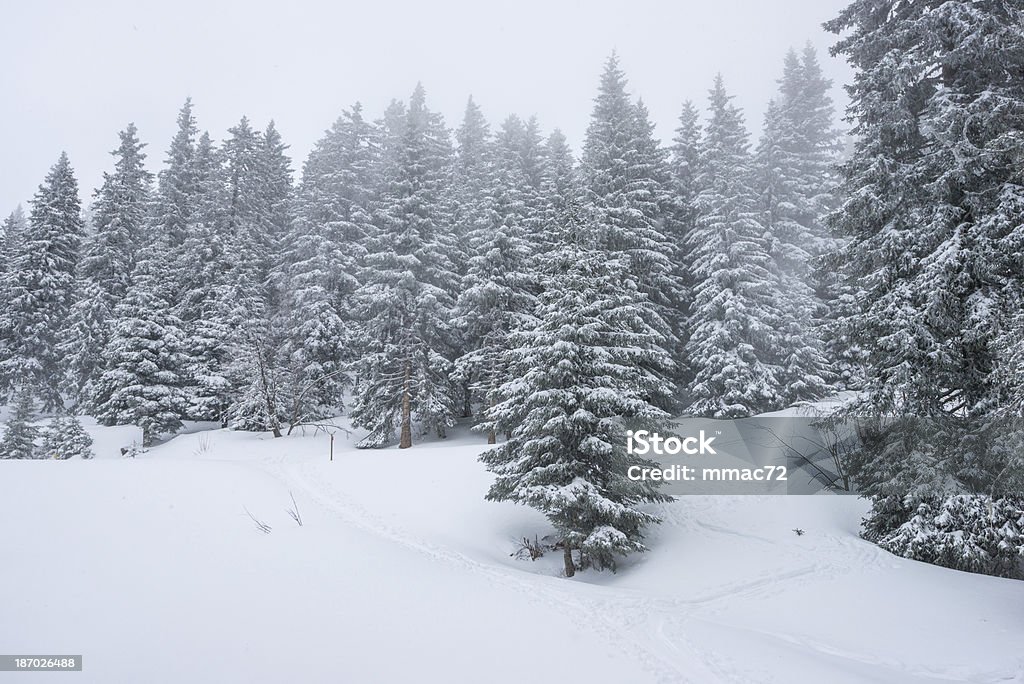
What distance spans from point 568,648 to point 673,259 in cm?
1804

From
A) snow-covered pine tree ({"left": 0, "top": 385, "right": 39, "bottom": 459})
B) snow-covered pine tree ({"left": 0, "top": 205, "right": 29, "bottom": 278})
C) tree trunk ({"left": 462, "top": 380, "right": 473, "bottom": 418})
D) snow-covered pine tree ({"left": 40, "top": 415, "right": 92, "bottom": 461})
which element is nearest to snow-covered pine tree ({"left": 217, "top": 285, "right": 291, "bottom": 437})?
snow-covered pine tree ({"left": 40, "top": 415, "right": 92, "bottom": 461})

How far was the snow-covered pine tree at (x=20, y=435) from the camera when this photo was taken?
68.3 feet

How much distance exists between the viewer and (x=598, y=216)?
62.3 feet

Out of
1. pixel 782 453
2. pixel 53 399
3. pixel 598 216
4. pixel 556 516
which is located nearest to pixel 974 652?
pixel 556 516

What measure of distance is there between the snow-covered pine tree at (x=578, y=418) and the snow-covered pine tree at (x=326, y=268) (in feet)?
48.7

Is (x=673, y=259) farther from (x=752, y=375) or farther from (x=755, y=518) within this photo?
(x=755, y=518)

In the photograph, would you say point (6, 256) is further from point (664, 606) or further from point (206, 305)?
point (664, 606)

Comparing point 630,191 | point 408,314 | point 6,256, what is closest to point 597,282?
point 630,191

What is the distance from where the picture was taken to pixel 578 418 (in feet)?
39.3

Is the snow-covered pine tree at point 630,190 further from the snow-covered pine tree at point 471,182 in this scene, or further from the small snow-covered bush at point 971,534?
the small snow-covered bush at point 971,534

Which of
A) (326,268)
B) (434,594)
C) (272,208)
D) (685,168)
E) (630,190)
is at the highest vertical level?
(272,208)

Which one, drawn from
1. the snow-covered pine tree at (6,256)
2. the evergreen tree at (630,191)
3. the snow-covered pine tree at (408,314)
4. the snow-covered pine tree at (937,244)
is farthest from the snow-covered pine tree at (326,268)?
the snow-covered pine tree at (937,244)

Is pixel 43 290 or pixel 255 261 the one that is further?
pixel 43 290

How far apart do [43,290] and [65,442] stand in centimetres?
1566
